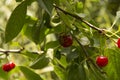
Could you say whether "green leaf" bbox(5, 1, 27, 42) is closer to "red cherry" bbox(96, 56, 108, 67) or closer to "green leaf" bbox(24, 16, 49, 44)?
"green leaf" bbox(24, 16, 49, 44)

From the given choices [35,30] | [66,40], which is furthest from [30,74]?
[66,40]

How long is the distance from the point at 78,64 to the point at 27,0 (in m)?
0.23

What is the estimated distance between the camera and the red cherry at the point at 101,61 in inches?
40.4

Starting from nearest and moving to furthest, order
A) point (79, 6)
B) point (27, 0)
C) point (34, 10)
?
1. point (27, 0)
2. point (79, 6)
3. point (34, 10)

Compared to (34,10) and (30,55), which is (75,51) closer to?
(30,55)

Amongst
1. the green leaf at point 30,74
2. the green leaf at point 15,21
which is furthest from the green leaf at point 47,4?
the green leaf at point 30,74

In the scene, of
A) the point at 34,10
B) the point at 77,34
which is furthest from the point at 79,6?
the point at 34,10

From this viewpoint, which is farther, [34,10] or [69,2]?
[34,10]

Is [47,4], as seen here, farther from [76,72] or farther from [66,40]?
[76,72]

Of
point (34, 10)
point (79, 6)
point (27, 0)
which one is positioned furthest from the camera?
point (34, 10)

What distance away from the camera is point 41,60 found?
3.60ft

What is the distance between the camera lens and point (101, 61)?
1.01 m

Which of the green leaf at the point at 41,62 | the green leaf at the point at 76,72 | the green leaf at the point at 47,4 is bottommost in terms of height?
the green leaf at the point at 76,72

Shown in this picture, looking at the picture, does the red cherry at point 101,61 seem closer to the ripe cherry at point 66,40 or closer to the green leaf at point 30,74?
the ripe cherry at point 66,40
